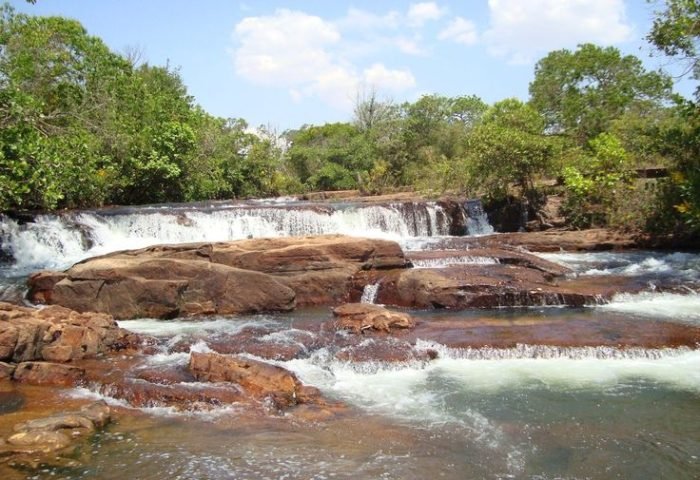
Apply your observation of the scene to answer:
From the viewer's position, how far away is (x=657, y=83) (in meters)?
32.0

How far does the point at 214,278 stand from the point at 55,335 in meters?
3.64

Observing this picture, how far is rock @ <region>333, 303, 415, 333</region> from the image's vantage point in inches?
360

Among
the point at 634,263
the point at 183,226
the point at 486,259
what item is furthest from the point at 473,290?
the point at 183,226

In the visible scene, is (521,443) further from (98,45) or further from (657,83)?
(657,83)

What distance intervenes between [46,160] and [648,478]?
1073 centimetres

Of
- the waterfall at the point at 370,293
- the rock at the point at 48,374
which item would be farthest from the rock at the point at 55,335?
the waterfall at the point at 370,293

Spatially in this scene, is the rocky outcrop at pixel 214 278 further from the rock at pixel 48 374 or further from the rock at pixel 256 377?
the rock at pixel 256 377

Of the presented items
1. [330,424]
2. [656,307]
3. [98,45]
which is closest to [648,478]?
[330,424]

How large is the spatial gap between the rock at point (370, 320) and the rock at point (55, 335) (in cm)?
329

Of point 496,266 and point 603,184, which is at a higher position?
point 603,184

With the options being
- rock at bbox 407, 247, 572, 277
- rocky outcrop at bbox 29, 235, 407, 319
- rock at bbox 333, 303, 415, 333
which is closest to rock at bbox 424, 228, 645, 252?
rock at bbox 407, 247, 572, 277

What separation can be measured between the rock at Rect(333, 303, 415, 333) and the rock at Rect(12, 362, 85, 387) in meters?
3.88

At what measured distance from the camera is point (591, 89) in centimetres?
3250

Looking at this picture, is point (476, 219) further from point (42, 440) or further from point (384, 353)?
point (42, 440)
